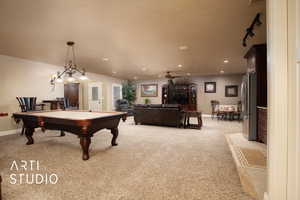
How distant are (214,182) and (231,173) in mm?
428

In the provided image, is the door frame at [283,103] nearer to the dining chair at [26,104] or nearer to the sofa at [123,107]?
the dining chair at [26,104]

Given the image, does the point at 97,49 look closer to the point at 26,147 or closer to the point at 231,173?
the point at 26,147

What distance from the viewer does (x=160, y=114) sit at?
5660mm

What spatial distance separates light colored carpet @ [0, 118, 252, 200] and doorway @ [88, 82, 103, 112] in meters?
4.39

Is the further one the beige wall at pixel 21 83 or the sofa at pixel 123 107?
the sofa at pixel 123 107

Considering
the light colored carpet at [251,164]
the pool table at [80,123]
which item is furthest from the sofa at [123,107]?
the light colored carpet at [251,164]

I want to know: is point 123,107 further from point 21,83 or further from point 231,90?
point 231,90

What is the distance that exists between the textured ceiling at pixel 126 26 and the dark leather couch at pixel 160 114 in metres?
2.17

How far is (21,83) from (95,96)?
350 cm

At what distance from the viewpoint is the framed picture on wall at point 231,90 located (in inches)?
327

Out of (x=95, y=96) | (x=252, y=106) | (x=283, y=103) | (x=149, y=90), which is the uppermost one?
(x=149, y=90)

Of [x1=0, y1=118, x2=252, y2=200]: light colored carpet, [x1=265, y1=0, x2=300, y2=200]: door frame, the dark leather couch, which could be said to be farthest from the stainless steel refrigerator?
[x1=265, y1=0, x2=300, y2=200]: door frame

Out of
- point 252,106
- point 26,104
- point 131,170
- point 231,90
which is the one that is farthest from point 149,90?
point 131,170

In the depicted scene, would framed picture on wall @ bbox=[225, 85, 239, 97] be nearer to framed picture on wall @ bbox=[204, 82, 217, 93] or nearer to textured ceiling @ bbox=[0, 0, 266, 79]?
framed picture on wall @ bbox=[204, 82, 217, 93]
